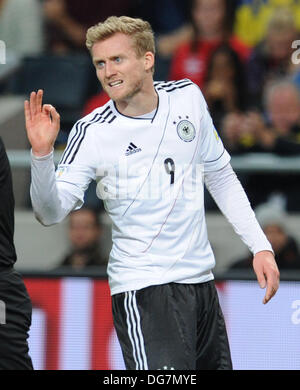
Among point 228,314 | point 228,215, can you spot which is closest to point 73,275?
point 228,314

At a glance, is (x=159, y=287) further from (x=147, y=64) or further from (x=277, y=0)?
(x=277, y=0)

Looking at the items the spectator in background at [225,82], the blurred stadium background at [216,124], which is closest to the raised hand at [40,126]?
the blurred stadium background at [216,124]

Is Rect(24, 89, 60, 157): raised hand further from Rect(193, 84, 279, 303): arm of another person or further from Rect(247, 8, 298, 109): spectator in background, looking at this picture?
Rect(247, 8, 298, 109): spectator in background

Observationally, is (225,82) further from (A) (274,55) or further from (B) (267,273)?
(B) (267,273)

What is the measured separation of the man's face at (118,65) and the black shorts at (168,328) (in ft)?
2.78

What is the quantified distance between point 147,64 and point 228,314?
1.97m

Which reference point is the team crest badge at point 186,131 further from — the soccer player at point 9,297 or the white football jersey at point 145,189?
the soccer player at point 9,297

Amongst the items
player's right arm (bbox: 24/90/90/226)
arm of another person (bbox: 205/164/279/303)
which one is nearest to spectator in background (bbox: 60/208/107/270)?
arm of another person (bbox: 205/164/279/303)

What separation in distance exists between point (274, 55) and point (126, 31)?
3.99 meters

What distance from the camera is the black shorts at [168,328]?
410 centimetres

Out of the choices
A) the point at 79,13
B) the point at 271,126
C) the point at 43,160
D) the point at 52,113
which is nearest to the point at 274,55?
the point at 271,126

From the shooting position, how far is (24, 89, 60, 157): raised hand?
152 inches

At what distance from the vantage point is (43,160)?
12.7ft

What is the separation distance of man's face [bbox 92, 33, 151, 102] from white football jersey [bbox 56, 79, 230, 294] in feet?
0.42
